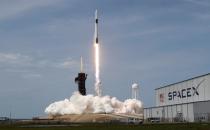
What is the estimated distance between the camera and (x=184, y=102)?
138875mm

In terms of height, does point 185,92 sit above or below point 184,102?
above

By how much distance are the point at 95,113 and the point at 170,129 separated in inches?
4663

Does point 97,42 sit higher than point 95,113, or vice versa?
point 97,42

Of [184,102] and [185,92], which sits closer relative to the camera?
[184,102]

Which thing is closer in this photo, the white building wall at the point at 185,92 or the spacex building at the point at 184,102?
the spacex building at the point at 184,102

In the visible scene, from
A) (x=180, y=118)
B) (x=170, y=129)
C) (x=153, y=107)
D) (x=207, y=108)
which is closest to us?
(x=170, y=129)

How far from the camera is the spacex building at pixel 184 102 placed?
12425 cm

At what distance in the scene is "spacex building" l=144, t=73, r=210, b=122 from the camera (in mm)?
124250

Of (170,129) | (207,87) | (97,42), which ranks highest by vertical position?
(97,42)

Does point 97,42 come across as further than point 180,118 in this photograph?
Yes

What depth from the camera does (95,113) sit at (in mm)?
199125

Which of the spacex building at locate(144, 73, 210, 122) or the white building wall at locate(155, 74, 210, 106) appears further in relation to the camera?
the white building wall at locate(155, 74, 210, 106)

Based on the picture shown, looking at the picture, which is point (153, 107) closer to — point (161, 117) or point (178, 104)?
point (161, 117)

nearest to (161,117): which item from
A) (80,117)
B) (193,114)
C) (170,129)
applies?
(193,114)
